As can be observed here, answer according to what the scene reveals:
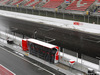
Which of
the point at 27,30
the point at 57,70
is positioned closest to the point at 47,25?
the point at 27,30

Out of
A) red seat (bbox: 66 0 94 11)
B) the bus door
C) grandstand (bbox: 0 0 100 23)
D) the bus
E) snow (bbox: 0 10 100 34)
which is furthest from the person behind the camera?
red seat (bbox: 66 0 94 11)

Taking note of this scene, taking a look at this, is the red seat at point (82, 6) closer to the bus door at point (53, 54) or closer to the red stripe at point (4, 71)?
the bus door at point (53, 54)

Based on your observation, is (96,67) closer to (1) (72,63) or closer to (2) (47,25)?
(1) (72,63)

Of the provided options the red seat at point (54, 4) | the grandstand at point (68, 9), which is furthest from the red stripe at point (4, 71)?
the red seat at point (54, 4)

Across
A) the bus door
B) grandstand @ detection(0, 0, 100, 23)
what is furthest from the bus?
grandstand @ detection(0, 0, 100, 23)

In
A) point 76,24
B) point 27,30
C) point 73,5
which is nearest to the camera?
point 76,24

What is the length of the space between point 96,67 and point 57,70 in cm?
328

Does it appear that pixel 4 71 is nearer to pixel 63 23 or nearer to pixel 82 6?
pixel 63 23

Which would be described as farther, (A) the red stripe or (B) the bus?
(B) the bus

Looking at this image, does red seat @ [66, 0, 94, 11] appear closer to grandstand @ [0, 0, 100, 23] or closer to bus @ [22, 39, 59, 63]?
grandstand @ [0, 0, 100, 23]

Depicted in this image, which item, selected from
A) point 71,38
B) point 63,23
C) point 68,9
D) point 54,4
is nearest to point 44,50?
point 71,38

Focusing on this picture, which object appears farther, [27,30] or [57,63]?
[27,30]

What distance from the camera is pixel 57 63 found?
15555mm

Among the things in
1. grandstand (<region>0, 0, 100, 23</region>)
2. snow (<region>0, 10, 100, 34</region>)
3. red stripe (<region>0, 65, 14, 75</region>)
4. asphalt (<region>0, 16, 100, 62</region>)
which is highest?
grandstand (<region>0, 0, 100, 23</region>)
